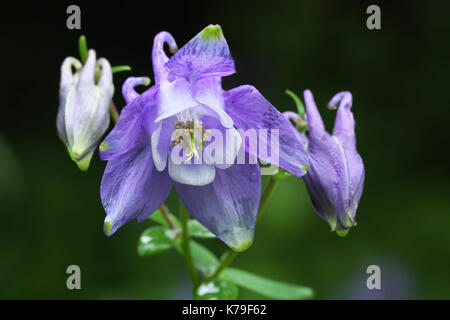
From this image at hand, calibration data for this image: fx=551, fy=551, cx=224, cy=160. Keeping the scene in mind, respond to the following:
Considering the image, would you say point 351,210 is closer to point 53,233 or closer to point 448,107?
point 53,233

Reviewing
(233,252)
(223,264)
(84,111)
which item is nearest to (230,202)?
(233,252)

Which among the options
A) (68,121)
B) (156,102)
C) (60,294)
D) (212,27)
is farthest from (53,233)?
(212,27)

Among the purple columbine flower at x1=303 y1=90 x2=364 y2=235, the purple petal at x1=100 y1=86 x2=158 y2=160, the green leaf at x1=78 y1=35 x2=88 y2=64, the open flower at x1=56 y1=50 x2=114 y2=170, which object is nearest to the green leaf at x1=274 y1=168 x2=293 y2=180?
the purple columbine flower at x1=303 y1=90 x2=364 y2=235

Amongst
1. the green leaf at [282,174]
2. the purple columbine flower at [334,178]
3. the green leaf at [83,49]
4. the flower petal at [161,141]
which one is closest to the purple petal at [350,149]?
the purple columbine flower at [334,178]

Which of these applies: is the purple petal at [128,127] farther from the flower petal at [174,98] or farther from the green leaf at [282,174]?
the green leaf at [282,174]

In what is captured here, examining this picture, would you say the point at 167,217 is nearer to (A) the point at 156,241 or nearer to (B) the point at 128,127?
(A) the point at 156,241

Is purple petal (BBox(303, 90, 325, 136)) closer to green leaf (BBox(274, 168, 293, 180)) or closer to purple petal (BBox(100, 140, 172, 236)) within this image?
green leaf (BBox(274, 168, 293, 180))
